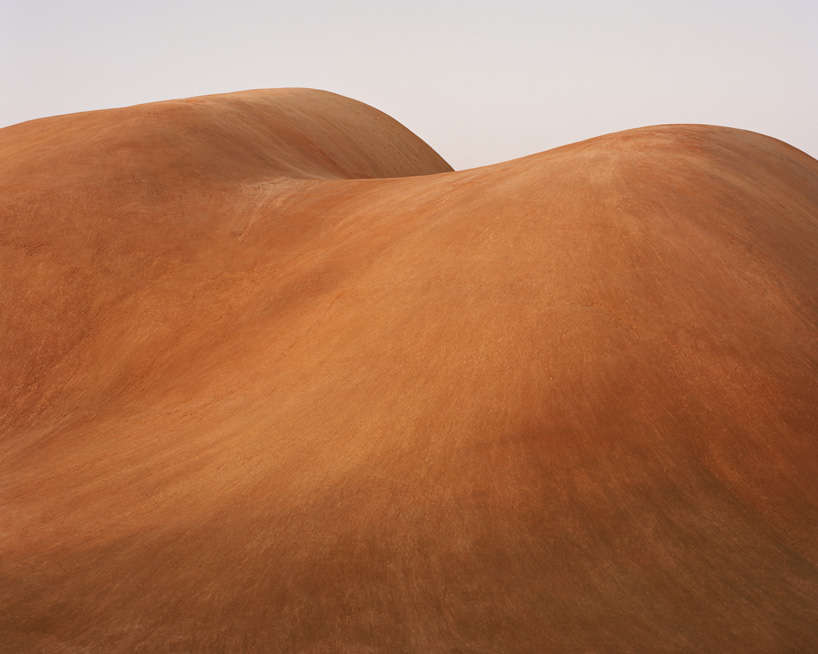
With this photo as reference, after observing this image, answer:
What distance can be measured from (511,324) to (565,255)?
38.7 inches

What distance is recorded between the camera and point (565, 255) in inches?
276

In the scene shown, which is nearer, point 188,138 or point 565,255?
point 565,255

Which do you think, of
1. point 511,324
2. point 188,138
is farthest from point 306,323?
point 188,138

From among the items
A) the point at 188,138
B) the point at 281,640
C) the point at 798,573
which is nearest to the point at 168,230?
the point at 188,138

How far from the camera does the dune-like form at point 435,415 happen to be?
4.84m

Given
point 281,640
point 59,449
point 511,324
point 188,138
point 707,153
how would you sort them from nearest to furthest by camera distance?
point 281,640, point 511,324, point 59,449, point 707,153, point 188,138

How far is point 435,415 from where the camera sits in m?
6.11

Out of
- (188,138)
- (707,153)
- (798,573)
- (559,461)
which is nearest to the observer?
(798,573)

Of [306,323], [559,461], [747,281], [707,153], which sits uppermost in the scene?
[707,153]

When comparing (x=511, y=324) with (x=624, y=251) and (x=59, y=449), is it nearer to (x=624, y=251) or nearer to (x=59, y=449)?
(x=624, y=251)

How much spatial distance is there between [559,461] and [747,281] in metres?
2.77

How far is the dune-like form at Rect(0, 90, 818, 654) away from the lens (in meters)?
4.84

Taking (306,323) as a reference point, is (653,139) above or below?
above

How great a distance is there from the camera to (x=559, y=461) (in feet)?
18.7
